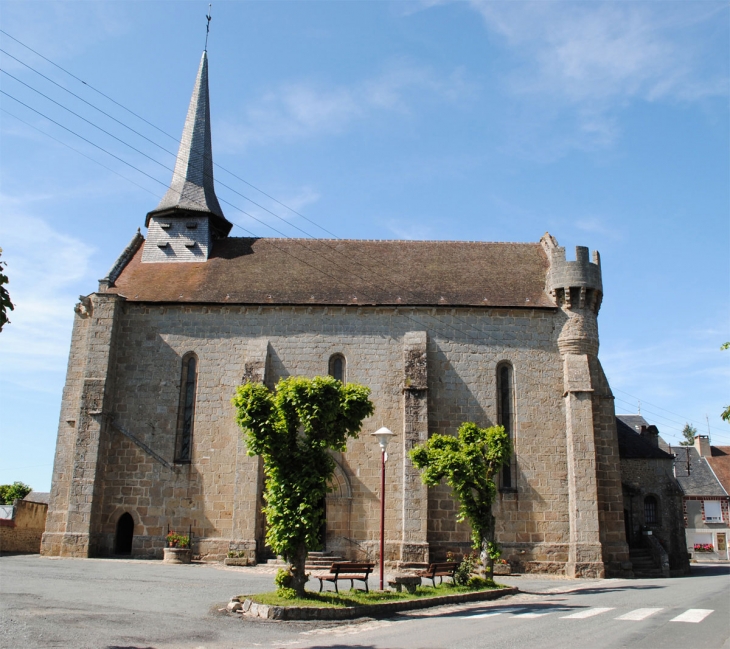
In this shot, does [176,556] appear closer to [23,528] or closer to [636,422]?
[23,528]

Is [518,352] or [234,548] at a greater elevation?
[518,352]

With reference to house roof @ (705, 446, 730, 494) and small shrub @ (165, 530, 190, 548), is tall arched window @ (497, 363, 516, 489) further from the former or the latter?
house roof @ (705, 446, 730, 494)

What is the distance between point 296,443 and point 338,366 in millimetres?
11322

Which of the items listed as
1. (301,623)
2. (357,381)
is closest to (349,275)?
(357,381)

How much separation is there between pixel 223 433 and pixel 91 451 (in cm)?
478

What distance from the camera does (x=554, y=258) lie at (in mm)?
27766

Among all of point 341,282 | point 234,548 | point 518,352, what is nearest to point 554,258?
point 518,352

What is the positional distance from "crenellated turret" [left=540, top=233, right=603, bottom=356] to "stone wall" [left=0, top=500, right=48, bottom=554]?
22.5 m

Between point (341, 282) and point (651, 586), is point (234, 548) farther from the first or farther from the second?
point (651, 586)

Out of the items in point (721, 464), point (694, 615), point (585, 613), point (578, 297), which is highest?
point (578, 297)

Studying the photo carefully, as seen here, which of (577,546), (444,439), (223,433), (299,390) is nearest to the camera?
(299,390)

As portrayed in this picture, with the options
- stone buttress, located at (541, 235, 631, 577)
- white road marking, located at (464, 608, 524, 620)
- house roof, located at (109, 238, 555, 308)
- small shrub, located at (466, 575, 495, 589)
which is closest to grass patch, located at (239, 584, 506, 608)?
small shrub, located at (466, 575, 495, 589)

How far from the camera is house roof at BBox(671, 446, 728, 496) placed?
49.1 metres

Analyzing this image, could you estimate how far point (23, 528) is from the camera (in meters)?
27.8
